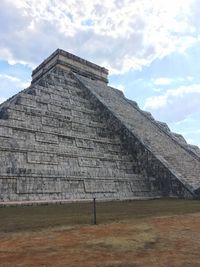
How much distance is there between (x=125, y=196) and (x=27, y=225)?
6.58m

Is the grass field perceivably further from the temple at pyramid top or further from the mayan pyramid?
the temple at pyramid top

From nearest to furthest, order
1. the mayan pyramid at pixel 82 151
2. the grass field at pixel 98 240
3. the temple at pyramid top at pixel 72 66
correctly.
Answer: the grass field at pixel 98 240, the mayan pyramid at pixel 82 151, the temple at pyramid top at pixel 72 66

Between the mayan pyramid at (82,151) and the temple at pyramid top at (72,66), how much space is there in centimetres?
392

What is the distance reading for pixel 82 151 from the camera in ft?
41.6

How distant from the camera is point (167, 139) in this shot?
58.2 feet

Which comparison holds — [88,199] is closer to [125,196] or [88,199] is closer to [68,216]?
[125,196]

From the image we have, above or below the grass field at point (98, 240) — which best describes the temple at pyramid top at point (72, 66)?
above

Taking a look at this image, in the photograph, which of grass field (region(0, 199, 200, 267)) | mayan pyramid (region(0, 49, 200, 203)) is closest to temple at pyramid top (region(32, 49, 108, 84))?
mayan pyramid (region(0, 49, 200, 203))

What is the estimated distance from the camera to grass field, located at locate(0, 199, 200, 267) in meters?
3.64

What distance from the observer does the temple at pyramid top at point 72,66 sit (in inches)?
896

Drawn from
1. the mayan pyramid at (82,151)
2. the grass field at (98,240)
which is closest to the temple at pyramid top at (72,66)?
the mayan pyramid at (82,151)

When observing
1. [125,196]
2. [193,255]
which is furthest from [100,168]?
[193,255]

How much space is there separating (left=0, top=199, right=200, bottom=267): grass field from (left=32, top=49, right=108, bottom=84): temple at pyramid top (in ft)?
56.4

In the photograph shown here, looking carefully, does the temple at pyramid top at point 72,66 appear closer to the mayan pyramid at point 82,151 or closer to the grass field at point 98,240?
the mayan pyramid at point 82,151
